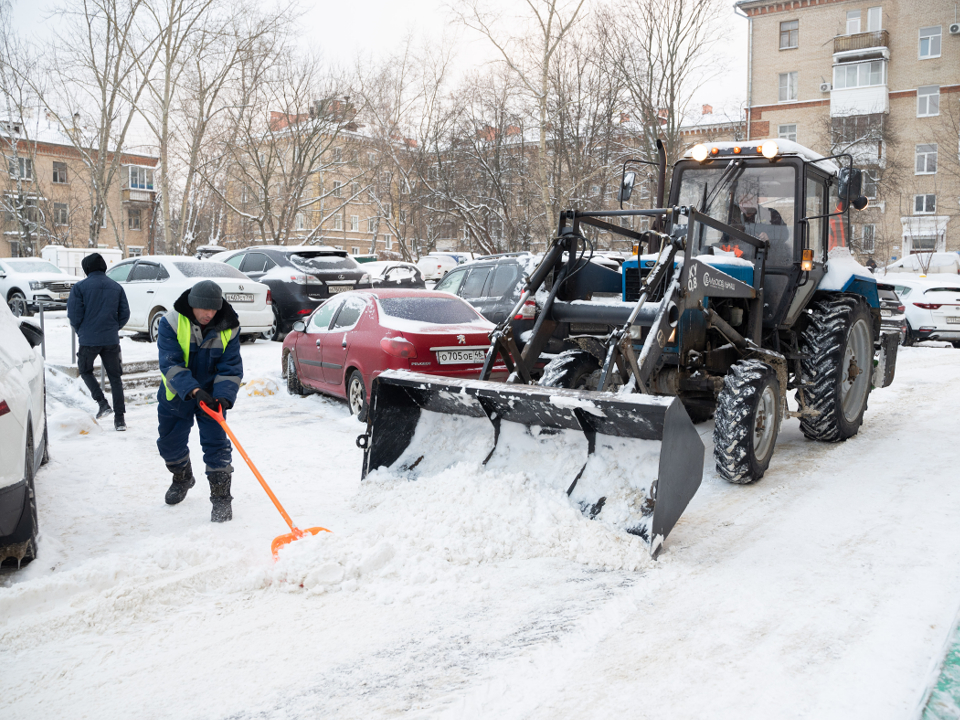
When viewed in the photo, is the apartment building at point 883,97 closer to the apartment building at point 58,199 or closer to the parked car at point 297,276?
the parked car at point 297,276

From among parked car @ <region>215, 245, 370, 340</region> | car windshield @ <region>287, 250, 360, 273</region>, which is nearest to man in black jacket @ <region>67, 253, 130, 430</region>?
parked car @ <region>215, 245, 370, 340</region>

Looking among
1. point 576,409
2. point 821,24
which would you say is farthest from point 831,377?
point 821,24

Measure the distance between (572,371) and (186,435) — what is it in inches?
118

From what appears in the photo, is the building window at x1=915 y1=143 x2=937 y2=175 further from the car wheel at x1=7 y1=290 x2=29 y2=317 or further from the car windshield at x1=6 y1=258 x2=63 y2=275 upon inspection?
the car wheel at x1=7 y1=290 x2=29 y2=317

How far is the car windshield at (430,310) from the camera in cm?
809

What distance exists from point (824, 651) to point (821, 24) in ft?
156

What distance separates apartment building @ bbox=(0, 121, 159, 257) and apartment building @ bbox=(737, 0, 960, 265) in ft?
114

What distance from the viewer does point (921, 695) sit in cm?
286

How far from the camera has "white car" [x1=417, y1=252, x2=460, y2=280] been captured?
2893 cm

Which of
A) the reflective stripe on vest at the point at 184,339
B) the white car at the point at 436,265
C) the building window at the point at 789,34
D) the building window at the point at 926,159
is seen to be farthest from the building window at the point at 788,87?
the reflective stripe on vest at the point at 184,339

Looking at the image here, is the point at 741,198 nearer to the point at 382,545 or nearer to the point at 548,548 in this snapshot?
the point at 548,548

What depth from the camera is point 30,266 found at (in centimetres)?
2006

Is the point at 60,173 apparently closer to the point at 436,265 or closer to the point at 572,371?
the point at 436,265

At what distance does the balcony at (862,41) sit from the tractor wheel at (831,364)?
40979 millimetres
